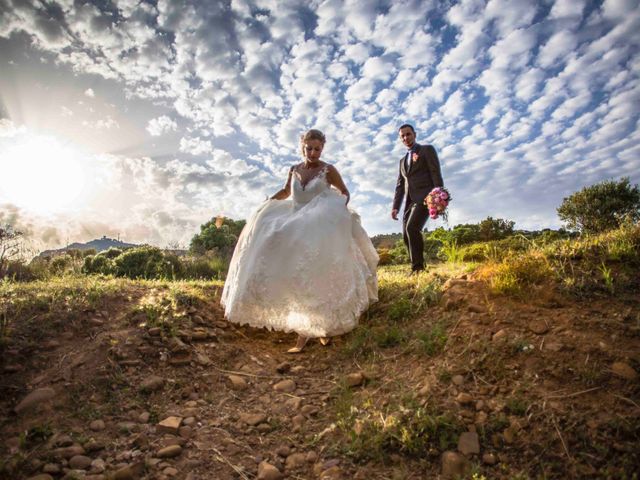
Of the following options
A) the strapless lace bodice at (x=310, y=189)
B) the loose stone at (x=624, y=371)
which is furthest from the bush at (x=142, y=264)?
the loose stone at (x=624, y=371)

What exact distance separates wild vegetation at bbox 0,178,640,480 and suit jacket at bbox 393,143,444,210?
1.61 m

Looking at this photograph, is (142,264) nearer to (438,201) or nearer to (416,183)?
(416,183)

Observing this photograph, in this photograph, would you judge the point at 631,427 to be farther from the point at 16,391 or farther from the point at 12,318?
the point at 12,318

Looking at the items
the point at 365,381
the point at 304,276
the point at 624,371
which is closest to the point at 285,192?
the point at 304,276

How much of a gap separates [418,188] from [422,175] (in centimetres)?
24

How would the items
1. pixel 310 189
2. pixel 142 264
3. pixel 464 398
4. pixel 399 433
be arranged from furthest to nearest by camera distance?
1. pixel 142 264
2. pixel 310 189
3. pixel 464 398
4. pixel 399 433

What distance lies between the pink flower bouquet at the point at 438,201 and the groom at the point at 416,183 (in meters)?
0.48

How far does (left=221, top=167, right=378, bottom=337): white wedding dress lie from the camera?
4098mm

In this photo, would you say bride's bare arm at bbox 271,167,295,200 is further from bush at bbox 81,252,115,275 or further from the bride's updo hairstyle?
bush at bbox 81,252,115,275

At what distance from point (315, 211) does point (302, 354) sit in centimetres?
178

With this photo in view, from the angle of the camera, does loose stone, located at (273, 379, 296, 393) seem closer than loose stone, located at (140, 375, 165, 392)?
No

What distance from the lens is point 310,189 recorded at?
4.88 metres

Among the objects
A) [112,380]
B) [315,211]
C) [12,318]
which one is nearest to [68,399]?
[112,380]

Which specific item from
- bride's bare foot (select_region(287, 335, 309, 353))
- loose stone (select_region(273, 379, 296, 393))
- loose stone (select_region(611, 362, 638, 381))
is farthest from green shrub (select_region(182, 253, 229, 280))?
loose stone (select_region(611, 362, 638, 381))
